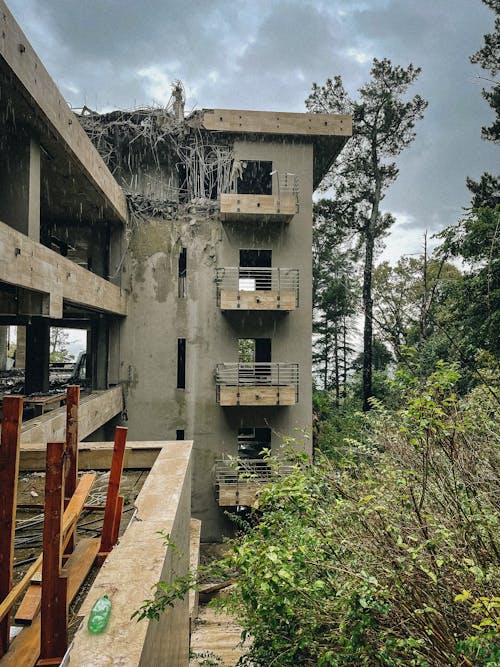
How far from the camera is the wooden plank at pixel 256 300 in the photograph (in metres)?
13.6

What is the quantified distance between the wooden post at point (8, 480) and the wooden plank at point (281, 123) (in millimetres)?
14150

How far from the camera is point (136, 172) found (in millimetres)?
15055

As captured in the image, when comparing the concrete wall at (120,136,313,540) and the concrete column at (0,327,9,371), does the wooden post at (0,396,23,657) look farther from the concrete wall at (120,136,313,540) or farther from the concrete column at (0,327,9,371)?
the concrete column at (0,327,9,371)

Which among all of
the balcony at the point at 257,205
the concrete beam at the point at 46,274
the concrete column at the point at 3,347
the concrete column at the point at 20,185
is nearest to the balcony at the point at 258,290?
the balcony at the point at 257,205

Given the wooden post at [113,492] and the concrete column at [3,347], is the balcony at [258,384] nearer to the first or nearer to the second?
the wooden post at [113,492]

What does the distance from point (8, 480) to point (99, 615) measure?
974 millimetres

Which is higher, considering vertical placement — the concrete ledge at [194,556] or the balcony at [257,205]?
the balcony at [257,205]

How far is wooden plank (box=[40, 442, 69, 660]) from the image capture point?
2.13 meters

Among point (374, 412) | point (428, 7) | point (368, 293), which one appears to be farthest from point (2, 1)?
point (428, 7)

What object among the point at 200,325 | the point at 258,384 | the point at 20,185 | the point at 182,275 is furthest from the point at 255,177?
the point at 20,185

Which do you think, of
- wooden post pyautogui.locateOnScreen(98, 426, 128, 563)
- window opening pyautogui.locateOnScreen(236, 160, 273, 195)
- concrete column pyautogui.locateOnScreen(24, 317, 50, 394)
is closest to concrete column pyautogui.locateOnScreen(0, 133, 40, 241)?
concrete column pyautogui.locateOnScreen(24, 317, 50, 394)

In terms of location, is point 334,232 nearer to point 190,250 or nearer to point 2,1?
point 190,250

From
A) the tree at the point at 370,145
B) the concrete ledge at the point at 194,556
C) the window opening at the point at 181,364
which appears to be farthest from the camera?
the tree at the point at 370,145

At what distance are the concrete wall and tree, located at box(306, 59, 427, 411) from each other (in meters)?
6.18
